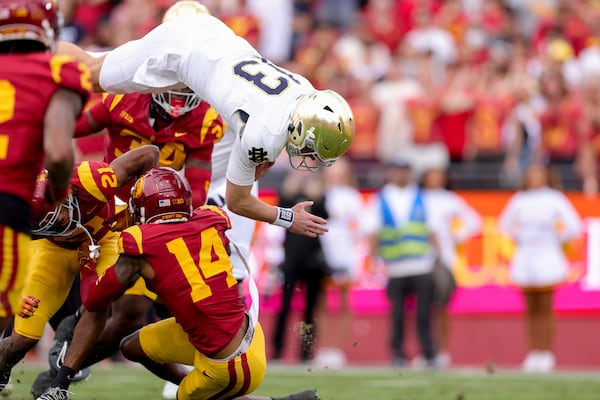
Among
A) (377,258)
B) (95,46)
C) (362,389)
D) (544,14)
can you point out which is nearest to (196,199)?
(362,389)

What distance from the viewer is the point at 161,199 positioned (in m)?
6.27

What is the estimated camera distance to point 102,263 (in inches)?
272

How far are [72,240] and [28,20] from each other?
6.62ft

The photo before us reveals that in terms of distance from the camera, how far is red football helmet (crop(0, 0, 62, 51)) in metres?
5.05

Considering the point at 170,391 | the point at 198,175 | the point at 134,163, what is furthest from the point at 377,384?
the point at 134,163

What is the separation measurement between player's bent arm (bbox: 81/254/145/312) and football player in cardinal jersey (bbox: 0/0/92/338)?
1.01m

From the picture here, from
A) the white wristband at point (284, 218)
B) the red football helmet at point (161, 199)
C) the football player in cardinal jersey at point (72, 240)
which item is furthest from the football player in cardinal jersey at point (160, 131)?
the white wristband at point (284, 218)

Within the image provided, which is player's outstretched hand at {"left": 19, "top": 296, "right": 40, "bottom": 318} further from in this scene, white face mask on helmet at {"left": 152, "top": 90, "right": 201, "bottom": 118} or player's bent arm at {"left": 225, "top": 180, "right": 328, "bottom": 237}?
white face mask on helmet at {"left": 152, "top": 90, "right": 201, "bottom": 118}

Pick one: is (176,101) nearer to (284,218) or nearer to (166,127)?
(166,127)

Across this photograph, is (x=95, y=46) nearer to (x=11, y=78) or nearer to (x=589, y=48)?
(x=589, y=48)

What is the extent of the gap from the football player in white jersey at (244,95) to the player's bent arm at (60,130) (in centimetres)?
126

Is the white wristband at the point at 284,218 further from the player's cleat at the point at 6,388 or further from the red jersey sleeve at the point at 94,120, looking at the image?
the player's cleat at the point at 6,388

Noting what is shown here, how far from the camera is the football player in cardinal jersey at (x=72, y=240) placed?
652 cm

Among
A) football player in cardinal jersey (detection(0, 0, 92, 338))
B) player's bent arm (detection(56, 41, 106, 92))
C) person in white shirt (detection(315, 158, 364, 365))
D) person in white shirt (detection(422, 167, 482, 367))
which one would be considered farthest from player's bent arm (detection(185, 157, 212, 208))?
person in white shirt (detection(422, 167, 482, 367))
